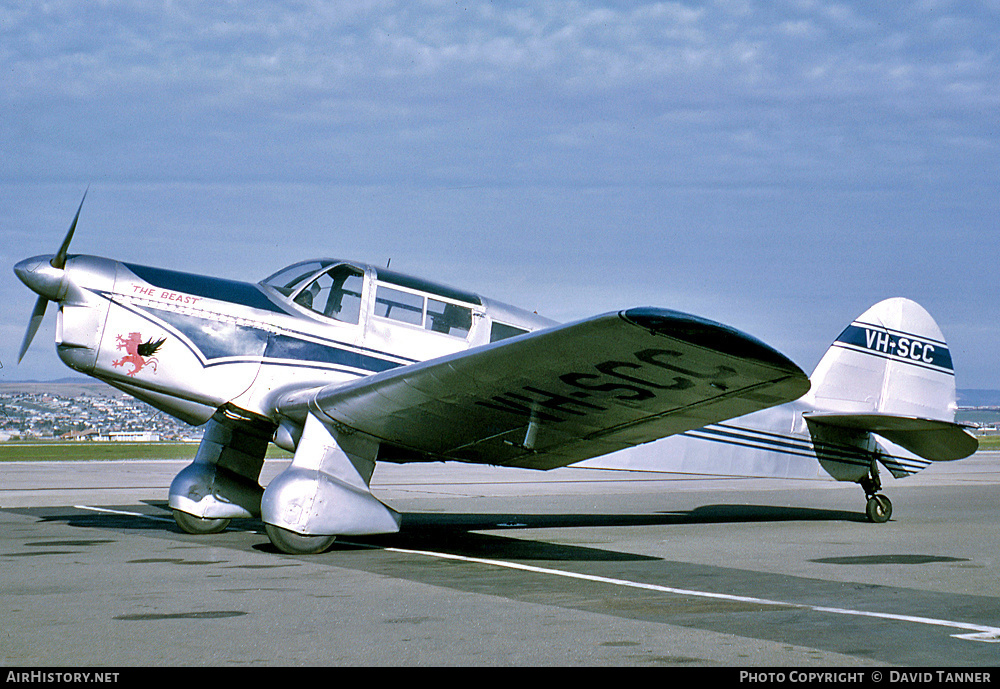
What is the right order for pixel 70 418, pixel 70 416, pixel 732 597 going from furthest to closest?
pixel 70 418 → pixel 70 416 → pixel 732 597

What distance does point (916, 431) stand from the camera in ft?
38.8

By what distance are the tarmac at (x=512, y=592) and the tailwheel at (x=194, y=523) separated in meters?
0.19

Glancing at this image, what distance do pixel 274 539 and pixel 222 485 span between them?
7.01ft

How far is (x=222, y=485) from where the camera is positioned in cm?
967

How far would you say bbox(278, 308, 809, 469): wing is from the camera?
20.1 ft

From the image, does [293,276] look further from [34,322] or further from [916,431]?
[916,431]

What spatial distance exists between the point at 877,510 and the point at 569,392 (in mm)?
6429

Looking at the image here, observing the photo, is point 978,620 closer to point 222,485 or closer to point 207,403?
point 207,403

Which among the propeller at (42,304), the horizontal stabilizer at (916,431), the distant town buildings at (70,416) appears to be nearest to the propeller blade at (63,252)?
the propeller at (42,304)

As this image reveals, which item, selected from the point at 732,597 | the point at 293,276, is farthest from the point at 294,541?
the point at 732,597

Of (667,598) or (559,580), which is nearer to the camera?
(667,598)

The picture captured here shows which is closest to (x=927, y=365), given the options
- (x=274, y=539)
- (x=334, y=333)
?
(x=334, y=333)

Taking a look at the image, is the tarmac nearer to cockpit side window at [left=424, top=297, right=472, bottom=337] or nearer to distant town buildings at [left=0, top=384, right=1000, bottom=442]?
cockpit side window at [left=424, top=297, right=472, bottom=337]
